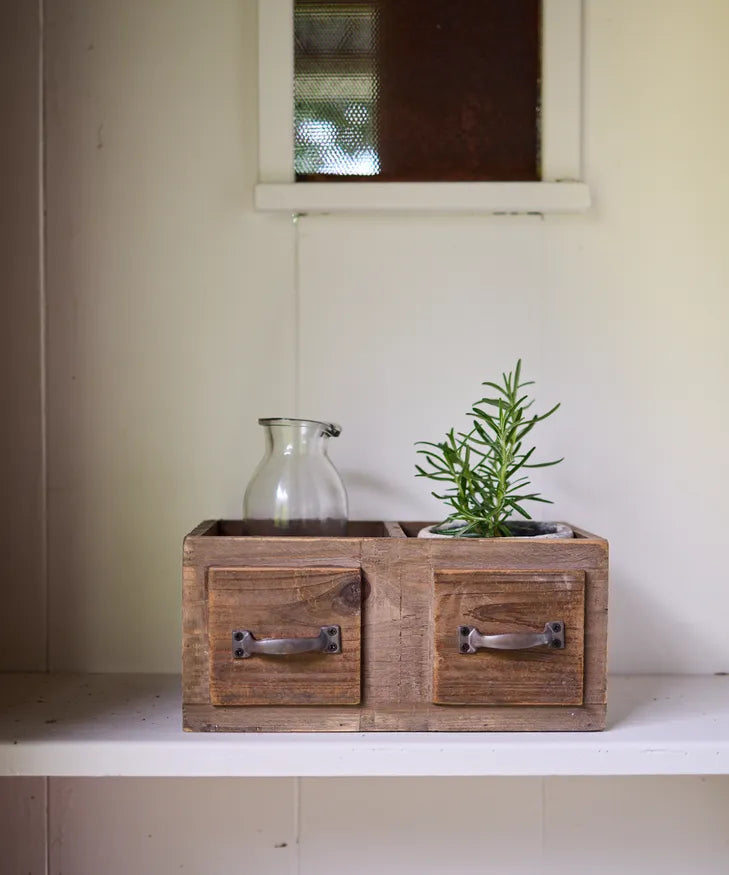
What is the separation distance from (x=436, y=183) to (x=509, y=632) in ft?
1.70

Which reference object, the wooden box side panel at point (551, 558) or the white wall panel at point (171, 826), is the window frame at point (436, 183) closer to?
the wooden box side panel at point (551, 558)

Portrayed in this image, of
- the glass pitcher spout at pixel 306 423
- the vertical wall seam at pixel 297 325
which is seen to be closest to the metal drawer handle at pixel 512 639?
the glass pitcher spout at pixel 306 423

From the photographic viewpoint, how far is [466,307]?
953 mm

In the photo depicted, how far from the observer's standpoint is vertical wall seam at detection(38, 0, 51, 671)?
944 millimetres

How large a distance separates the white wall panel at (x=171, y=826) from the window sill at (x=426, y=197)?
678 millimetres

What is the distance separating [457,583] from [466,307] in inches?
14.3

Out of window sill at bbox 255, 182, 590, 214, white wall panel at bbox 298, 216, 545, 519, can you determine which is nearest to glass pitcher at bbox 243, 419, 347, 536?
white wall panel at bbox 298, 216, 545, 519

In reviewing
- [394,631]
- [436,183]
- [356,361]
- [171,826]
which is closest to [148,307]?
[356,361]

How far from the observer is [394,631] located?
0.74m

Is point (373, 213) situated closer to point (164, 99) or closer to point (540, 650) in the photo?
point (164, 99)

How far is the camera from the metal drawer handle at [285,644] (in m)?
0.71

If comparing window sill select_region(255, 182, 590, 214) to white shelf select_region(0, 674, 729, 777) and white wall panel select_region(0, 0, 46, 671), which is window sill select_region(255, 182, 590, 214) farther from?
white shelf select_region(0, 674, 729, 777)

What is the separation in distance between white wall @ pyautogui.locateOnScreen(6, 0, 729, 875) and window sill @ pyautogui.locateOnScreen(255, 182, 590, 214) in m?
0.02

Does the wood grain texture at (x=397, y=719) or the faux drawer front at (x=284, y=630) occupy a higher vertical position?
the faux drawer front at (x=284, y=630)
